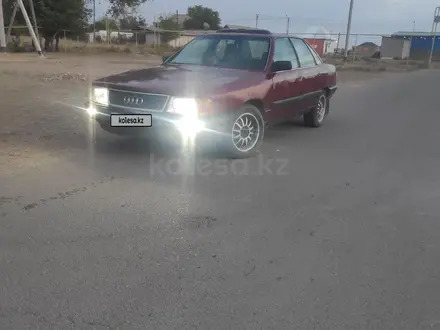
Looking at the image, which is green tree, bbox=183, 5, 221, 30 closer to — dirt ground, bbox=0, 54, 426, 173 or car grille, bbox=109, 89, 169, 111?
dirt ground, bbox=0, 54, 426, 173

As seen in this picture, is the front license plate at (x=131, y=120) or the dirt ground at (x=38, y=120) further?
the dirt ground at (x=38, y=120)

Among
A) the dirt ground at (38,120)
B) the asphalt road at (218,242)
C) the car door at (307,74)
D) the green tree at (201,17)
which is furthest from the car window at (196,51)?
the green tree at (201,17)

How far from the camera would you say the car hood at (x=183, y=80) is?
5660 mm

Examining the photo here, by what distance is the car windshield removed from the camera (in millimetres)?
6844

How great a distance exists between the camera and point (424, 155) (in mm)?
6875

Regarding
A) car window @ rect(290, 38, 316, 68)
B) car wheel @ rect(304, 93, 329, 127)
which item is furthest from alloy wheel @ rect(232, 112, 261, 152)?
car wheel @ rect(304, 93, 329, 127)

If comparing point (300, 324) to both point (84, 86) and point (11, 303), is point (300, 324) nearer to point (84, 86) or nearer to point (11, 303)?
point (11, 303)

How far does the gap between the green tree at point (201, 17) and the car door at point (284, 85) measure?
8781 cm

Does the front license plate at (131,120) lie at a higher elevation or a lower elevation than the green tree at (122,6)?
lower

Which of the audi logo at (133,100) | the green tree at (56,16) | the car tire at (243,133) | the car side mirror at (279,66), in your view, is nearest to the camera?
the audi logo at (133,100)

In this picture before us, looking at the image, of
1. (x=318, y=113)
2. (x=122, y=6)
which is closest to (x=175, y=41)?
(x=122, y=6)

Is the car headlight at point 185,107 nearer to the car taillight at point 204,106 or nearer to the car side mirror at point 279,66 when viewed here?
the car taillight at point 204,106

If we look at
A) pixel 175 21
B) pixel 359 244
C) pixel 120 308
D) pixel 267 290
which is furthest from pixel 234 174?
pixel 175 21

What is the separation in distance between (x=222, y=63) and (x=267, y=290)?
4.57 metres
